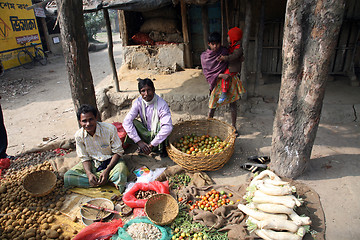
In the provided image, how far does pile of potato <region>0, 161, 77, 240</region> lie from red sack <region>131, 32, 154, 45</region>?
17.5 feet

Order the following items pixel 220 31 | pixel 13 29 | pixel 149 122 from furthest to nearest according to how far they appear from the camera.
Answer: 1. pixel 13 29
2. pixel 220 31
3. pixel 149 122

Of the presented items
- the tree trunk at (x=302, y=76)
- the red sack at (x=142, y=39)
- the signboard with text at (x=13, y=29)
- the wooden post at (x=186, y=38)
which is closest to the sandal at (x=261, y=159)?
the tree trunk at (x=302, y=76)

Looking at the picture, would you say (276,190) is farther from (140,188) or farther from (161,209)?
(140,188)

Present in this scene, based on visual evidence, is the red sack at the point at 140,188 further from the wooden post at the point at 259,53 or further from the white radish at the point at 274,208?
the wooden post at the point at 259,53

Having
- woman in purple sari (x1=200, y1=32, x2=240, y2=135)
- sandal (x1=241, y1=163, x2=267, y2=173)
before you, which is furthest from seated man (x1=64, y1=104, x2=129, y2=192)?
woman in purple sari (x1=200, y1=32, x2=240, y2=135)

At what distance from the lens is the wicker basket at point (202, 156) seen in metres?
3.36

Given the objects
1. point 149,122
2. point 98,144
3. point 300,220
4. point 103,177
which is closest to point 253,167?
point 300,220

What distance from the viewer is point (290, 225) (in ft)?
7.97

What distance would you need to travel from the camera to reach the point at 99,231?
263 cm

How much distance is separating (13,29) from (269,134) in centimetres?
1427

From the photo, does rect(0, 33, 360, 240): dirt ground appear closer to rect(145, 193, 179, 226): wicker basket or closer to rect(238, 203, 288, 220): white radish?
rect(238, 203, 288, 220): white radish

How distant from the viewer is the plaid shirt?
10.9ft

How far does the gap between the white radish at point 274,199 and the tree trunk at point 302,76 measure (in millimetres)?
713

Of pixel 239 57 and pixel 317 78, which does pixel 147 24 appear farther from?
pixel 317 78
